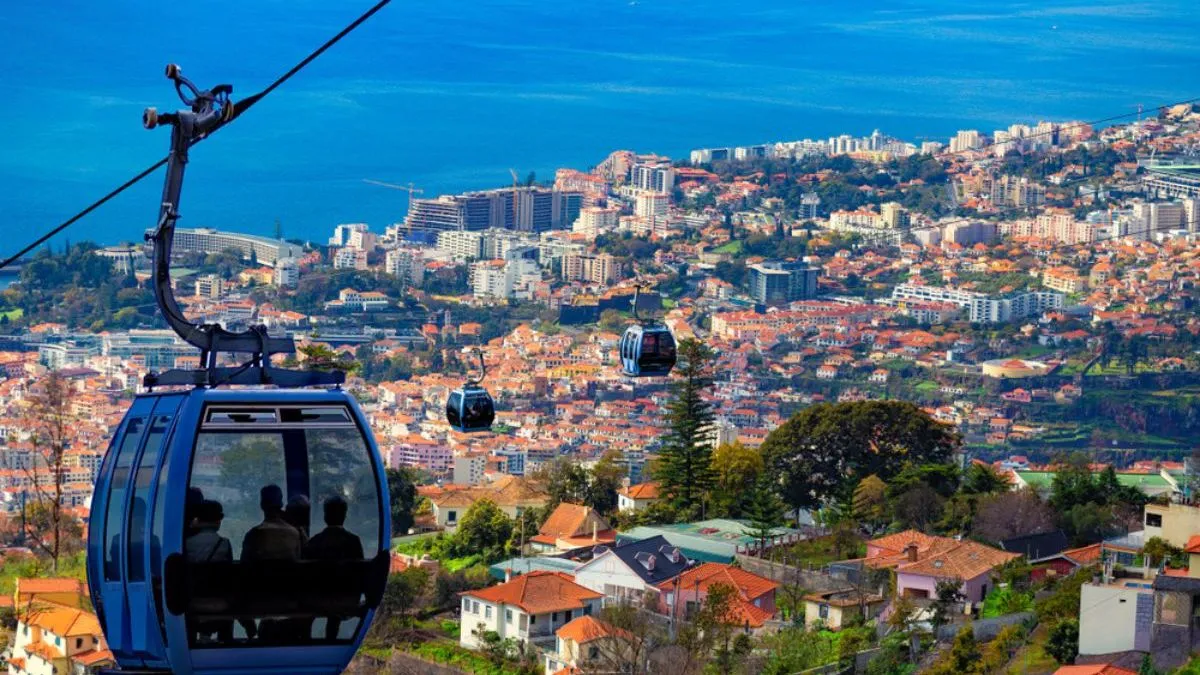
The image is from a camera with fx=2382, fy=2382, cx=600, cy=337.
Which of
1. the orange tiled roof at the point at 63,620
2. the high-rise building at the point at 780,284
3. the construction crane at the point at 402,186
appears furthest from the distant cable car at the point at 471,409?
the construction crane at the point at 402,186

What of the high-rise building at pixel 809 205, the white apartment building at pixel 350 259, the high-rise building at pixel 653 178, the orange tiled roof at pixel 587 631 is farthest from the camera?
the high-rise building at pixel 653 178

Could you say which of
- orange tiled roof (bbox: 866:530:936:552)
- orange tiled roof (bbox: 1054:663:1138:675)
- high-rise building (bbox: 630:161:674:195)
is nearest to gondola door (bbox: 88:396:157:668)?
orange tiled roof (bbox: 1054:663:1138:675)

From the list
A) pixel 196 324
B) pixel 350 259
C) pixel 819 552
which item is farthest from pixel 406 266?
pixel 196 324

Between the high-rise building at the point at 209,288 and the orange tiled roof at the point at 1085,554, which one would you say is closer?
the orange tiled roof at the point at 1085,554

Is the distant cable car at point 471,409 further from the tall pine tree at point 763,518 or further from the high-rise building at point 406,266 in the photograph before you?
the high-rise building at point 406,266

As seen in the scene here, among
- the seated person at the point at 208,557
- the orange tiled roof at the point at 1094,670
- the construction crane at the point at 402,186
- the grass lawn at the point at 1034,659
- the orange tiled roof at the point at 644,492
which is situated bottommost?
the grass lawn at the point at 1034,659

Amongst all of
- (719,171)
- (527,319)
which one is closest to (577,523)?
(527,319)

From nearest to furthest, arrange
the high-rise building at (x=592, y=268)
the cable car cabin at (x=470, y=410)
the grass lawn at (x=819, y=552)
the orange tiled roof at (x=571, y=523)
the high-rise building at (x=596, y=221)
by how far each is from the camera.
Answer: the cable car cabin at (x=470, y=410) < the grass lawn at (x=819, y=552) < the orange tiled roof at (x=571, y=523) < the high-rise building at (x=592, y=268) < the high-rise building at (x=596, y=221)
